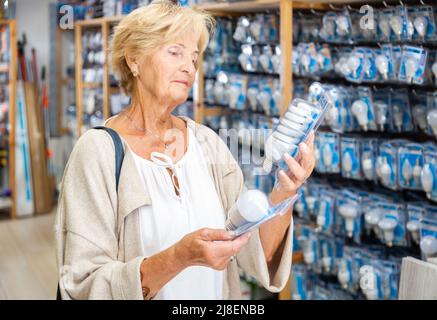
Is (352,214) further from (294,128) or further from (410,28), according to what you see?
(294,128)

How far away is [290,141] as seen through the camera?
83cm

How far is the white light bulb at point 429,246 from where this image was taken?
5.66ft

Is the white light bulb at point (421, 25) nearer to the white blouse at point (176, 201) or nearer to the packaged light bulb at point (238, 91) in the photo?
the packaged light bulb at point (238, 91)

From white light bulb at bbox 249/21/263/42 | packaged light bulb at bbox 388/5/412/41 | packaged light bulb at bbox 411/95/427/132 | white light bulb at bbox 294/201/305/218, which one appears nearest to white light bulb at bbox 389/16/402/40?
packaged light bulb at bbox 388/5/412/41

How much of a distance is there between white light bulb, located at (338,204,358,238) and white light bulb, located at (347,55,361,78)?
0.44 metres

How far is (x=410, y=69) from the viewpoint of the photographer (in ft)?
5.68

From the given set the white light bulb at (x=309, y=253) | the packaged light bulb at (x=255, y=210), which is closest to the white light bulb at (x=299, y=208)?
the white light bulb at (x=309, y=253)

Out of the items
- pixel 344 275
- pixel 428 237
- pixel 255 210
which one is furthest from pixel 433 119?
pixel 255 210

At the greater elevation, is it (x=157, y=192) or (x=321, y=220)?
(x=157, y=192)

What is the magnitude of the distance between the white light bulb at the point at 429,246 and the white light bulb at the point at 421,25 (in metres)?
0.57

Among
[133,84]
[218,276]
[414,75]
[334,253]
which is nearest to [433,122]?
[414,75]

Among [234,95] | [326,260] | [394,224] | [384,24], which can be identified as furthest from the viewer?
[234,95]

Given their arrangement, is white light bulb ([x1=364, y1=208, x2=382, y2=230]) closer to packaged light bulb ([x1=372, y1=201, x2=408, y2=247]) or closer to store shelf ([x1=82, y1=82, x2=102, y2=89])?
packaged light bulb ([x1=372, y1=201, x2=408, y2=247])

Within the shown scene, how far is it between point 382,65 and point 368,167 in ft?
1.13
